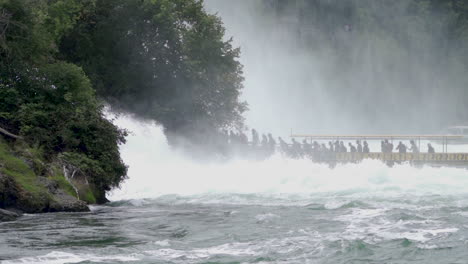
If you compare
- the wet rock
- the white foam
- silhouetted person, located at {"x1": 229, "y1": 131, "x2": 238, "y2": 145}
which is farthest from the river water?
silhouetted person, located at {"x1": 229, "y1": 131, "x2": 238, "y2": 145}

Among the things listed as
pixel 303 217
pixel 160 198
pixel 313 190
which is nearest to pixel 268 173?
pixel 313 190

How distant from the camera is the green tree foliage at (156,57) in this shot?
44.7 m

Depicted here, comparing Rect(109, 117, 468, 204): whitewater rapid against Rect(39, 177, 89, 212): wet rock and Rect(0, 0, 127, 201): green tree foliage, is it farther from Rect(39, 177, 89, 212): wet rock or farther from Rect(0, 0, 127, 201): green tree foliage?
Rect(39, 177, 89, 212): wet rock

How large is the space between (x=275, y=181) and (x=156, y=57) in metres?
15.8

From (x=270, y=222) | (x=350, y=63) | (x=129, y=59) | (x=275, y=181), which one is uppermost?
(x=350, y=63)

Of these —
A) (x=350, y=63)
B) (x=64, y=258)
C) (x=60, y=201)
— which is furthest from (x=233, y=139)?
(x=350, y=63)

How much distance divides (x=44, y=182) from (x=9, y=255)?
26.4ft

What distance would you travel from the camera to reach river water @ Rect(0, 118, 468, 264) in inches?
674

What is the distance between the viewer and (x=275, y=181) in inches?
1346

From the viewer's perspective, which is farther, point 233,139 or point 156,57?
point 233,139

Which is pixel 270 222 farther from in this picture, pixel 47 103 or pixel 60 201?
pixel 47 103

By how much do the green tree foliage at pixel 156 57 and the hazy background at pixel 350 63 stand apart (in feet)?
151

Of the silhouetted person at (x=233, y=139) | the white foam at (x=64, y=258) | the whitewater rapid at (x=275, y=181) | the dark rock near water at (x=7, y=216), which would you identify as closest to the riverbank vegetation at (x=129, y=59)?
the silhouetted person at (x=233, y=139)

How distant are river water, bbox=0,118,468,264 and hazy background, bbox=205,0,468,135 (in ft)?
200
